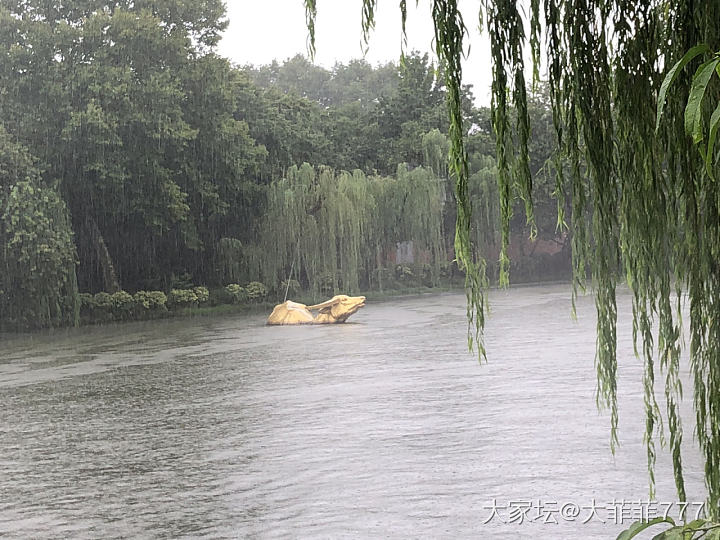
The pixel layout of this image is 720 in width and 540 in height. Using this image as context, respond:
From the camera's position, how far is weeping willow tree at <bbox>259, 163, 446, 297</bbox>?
87.0 feet

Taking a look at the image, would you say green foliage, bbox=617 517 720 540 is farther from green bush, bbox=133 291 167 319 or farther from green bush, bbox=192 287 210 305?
green bush, bbox=192 287 210 305

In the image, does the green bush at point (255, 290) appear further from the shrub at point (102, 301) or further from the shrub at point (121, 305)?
the shrub at point (102, 301)

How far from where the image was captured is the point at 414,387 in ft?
36.7

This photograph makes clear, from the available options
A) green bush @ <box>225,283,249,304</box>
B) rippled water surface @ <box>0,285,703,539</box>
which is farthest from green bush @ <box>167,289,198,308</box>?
rippled water surface @ <box>0,285,703,539</box>

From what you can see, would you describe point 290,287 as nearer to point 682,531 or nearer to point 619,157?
point 619,157

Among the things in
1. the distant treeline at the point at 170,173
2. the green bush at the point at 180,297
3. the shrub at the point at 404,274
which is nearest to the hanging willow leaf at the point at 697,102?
the distant treeline at the point at 170,173

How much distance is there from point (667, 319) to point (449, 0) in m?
0.60

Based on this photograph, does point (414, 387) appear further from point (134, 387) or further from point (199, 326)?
point (199, 326)

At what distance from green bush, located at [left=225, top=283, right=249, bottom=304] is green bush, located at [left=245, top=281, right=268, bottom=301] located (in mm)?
119

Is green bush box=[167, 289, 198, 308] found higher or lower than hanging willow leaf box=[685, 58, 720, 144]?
lower

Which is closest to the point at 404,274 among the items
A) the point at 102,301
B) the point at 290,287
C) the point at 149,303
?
the point at 290,287

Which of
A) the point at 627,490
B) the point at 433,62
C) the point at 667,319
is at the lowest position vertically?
the point at 627,490

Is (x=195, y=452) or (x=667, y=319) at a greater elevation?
(x=667, y=319)

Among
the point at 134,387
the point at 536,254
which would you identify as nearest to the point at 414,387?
the point at 134,387
